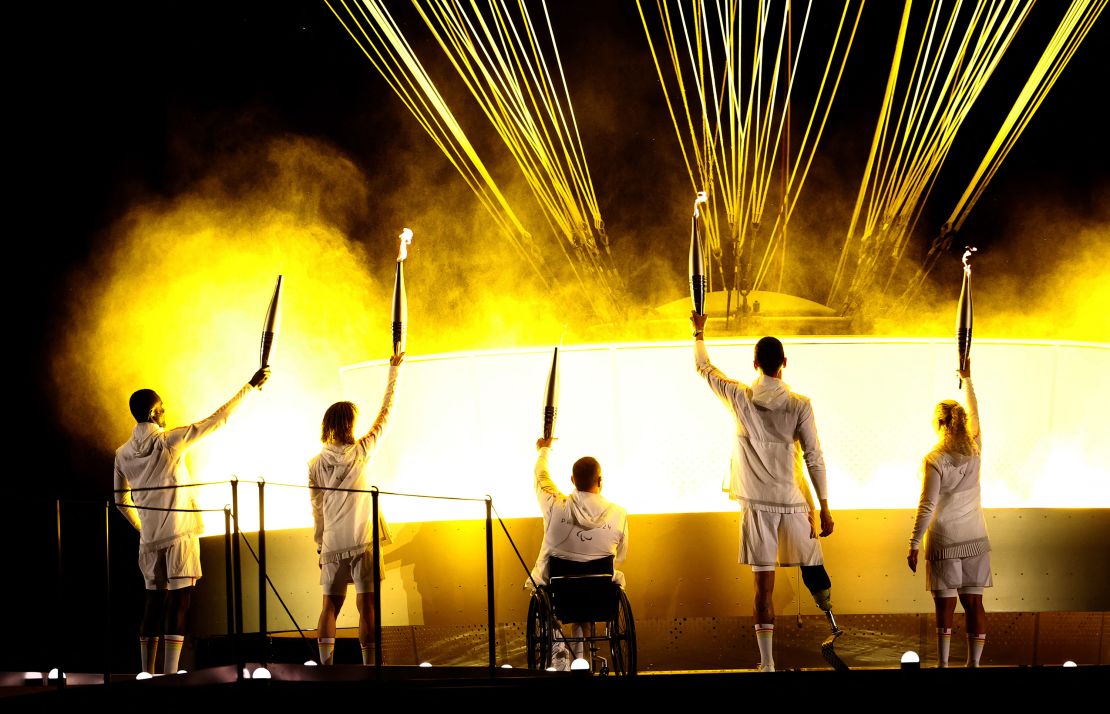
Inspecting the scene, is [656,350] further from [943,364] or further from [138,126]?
[138,126]

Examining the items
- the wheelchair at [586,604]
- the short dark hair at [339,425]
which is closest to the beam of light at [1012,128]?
the wheelchair at [586,604]

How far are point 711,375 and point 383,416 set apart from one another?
A: 1.86 metres

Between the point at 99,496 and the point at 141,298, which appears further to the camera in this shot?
the point at 141,298

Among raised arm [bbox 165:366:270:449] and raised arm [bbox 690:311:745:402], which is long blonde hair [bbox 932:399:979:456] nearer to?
raised arm [bbox 690:311:745:402]

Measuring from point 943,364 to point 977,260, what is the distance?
237 inches

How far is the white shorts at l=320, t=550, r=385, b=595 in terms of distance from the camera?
6.52m

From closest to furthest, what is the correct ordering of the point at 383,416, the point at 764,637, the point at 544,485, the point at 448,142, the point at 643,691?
the point at 643,691 < the point at 764,637 < the point at 544,485 < the point at 383,416 < the point at 448,142

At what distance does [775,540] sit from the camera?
6.09 m

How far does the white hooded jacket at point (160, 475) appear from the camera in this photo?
648cm

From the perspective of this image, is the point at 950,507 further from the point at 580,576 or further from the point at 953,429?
the point at 580,576

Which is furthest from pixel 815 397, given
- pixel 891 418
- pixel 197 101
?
pixel 197 101

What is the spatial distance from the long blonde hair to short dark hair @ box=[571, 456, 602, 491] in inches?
71.4

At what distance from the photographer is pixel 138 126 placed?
11422mm

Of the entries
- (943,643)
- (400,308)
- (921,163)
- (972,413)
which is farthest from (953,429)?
(921,163)
